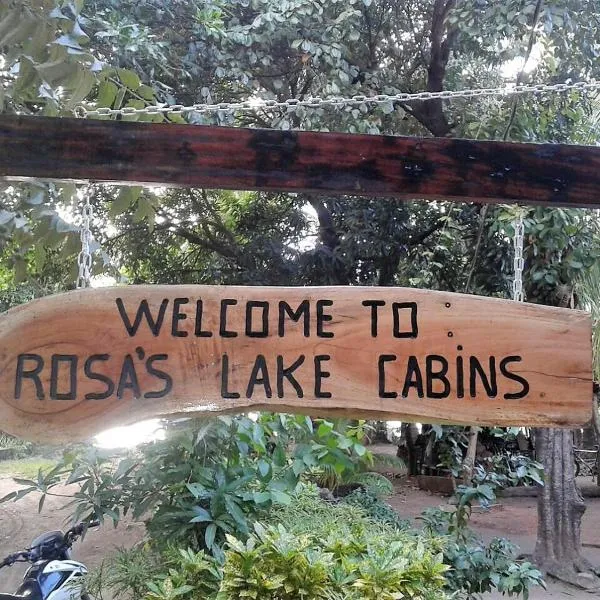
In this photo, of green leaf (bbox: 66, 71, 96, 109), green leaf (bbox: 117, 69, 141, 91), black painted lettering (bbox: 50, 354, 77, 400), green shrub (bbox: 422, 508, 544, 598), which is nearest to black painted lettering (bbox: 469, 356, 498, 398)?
black painted lettering (bbox: 50, 354, 77, 400)

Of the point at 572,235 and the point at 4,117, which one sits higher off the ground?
the point at 572,235

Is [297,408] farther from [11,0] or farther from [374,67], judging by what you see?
[374,67]

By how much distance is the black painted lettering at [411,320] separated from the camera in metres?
1.23

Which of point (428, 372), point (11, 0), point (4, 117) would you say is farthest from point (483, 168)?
point (11, 0)

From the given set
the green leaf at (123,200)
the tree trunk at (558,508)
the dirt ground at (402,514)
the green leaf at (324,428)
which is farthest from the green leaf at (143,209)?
the tree trunk at (558,508)

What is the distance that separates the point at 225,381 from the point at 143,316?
20 centimetres

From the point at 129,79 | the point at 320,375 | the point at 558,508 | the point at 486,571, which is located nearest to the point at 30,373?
the point at 320,375

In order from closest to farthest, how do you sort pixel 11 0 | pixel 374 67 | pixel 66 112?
pixel 11 0 < pixel 66 112 < pixel 374 67

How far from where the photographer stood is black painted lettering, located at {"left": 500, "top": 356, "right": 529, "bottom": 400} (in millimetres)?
1220

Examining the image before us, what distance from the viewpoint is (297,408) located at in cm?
120

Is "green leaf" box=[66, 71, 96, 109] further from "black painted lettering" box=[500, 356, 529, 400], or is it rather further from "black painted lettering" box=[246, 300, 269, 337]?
"black painted lettering" box=[500, 356, 529, 400]

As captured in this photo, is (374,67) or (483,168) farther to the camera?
(374,67)

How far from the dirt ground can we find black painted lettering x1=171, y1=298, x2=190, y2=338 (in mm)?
2965

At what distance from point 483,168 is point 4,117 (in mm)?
1005
